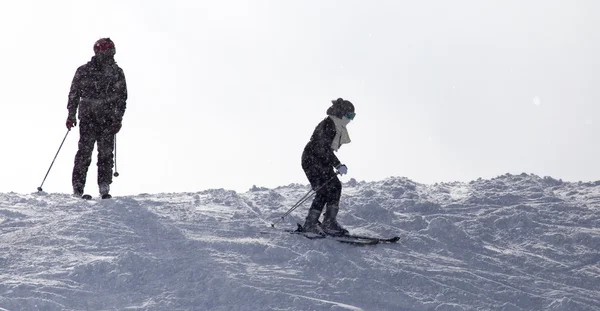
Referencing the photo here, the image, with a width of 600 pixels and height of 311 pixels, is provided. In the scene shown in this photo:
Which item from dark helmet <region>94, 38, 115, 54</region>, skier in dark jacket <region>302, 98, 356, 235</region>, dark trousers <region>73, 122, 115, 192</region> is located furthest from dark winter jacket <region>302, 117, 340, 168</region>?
dark helmet <region>94, 38, 115, 54</region>

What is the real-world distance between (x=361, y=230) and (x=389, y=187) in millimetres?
2600

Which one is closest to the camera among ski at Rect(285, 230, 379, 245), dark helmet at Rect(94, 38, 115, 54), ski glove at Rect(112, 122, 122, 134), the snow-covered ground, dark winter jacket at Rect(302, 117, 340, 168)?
the snow-covered ground

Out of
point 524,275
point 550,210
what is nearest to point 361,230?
point 524,275

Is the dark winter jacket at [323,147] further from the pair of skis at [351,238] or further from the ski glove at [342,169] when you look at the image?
the pair of skis at [351,238]

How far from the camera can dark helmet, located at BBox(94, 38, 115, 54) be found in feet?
38.3

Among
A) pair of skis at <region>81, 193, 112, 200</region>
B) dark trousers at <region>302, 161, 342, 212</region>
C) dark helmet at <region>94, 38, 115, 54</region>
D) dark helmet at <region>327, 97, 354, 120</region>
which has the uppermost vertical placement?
dark helmet at <region>94, 38, 115, 54</region>

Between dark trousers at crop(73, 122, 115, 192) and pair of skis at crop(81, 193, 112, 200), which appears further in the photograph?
dark trousers at crop(73, 122, 115, 192)

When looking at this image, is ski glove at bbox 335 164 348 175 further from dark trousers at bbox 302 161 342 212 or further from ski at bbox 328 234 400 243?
ski at bbox 328 234 400 243

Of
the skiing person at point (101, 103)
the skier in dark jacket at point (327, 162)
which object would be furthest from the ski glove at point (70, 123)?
the skier in dark jacket at point (327, 162)

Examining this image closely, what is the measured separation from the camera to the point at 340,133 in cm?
1047

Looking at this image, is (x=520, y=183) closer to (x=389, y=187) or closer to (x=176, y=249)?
(x=389, y=187)

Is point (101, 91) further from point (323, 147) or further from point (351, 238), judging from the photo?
point (351, 238)

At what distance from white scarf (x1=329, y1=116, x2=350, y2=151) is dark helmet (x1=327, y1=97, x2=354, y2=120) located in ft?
0.18

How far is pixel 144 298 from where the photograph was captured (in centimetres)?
776
